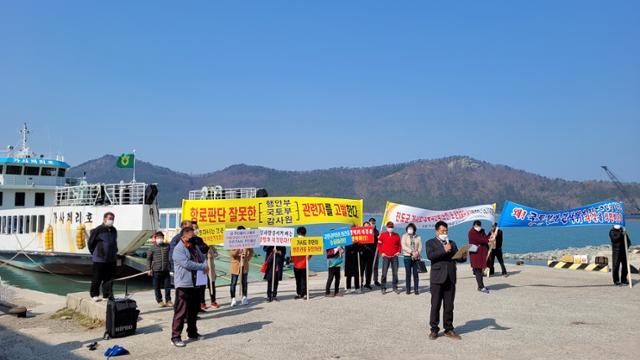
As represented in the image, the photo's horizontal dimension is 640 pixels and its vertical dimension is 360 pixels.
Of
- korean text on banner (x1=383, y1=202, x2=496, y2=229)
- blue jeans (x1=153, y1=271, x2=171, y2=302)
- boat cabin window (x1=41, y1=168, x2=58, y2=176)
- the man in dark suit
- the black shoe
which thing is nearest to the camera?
the black shoe

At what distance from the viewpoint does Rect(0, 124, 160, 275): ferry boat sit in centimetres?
2567

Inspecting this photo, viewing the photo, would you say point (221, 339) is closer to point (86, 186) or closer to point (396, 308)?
point (396, 308)

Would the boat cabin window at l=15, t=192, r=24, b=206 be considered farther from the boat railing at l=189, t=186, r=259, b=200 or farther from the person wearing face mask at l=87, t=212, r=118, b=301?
the person wearing face mask at l=87, t=212, r=118, b=301

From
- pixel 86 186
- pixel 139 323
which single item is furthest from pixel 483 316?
pixel 86 186

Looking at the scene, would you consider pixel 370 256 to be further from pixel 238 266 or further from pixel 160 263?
pixel 160 263

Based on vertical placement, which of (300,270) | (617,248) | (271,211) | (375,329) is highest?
(271,211)

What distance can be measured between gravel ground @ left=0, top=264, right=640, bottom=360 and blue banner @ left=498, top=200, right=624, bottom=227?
2188 mm

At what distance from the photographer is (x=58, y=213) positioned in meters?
28.1

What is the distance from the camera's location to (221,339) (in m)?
9.03

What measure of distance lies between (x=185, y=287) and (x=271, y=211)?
19.0 ft

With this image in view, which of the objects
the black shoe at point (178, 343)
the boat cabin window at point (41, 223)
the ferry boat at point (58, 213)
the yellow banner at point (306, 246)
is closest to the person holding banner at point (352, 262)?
the yellow banner at point (306, 246)

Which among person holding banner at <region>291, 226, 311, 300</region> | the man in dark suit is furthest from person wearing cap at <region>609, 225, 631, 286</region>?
person holding banner at <region>291, 226, 311, 300</region>

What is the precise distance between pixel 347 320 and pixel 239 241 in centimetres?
344

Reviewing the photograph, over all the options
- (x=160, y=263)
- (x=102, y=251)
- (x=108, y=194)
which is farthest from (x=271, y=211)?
(x=108, y=194)
